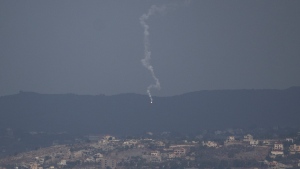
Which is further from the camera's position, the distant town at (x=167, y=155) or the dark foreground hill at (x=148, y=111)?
the dark foreground hill at (x=148, y=111)

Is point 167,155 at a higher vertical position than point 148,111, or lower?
lower

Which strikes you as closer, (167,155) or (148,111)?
(167,155)

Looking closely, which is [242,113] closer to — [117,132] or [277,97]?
[277,97]

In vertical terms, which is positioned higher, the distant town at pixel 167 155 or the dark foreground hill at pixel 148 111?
the dark foreground hill at pixel 148 111

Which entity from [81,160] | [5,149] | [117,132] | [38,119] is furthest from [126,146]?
[38,119]
